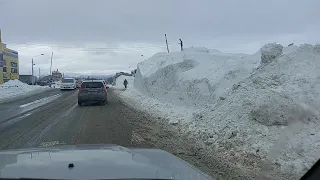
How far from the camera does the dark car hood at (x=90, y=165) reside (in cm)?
258

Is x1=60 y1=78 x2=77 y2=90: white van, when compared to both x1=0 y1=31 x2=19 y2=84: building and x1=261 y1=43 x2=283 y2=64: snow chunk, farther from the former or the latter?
x1=261 y1=43 x2=283 y2=64: snow chunk

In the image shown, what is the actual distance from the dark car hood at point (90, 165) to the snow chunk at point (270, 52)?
15.6 meters

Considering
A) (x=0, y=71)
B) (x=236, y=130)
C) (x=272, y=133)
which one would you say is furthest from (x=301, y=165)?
(x=0, y=71)

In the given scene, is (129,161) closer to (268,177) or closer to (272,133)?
(268,177)

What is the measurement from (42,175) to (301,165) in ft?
21.5

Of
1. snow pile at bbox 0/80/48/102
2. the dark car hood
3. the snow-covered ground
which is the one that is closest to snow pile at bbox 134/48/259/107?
the snow-covered ground

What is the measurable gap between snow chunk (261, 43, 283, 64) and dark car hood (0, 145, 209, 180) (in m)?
15.6

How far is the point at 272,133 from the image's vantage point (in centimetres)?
1080

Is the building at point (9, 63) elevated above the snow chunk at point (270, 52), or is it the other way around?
the building at point (9, 63)

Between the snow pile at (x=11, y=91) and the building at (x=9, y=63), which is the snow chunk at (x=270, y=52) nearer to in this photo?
the snow pile at (x=11, y=91)

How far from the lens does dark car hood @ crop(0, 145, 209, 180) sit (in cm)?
258

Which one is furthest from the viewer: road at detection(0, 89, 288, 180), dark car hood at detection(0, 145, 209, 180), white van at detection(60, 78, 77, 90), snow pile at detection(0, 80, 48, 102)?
white van at detection(60, 78, 77, 90)

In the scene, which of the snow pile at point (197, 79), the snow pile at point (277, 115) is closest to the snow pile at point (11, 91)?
the snow pile at point (197, 79)

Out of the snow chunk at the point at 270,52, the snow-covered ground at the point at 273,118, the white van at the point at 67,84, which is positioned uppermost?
the snow chunk at the point at 270,52
